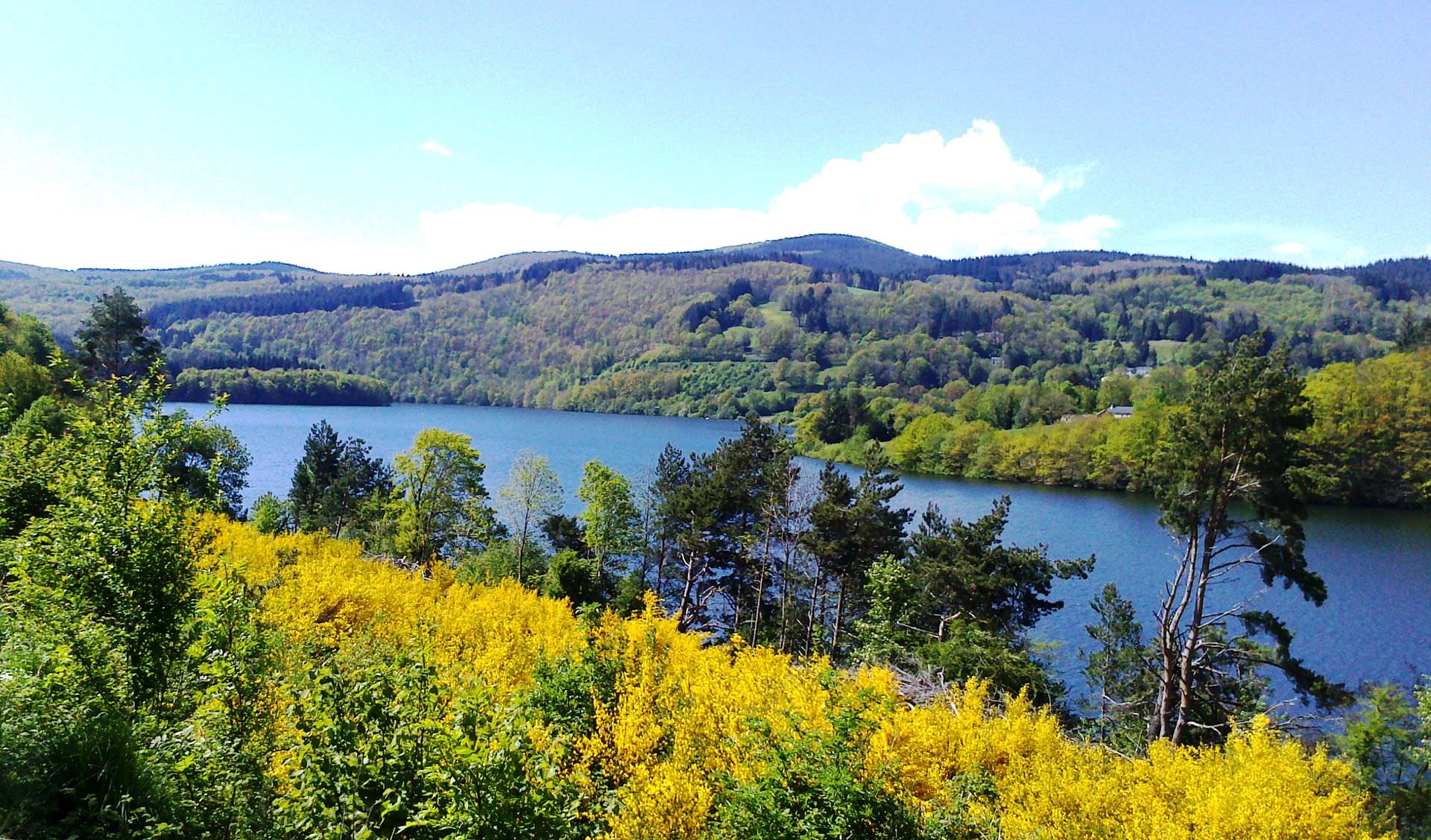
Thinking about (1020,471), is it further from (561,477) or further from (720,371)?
(720,371)

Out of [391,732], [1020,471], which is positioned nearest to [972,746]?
[391,732]

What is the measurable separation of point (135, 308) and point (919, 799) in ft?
161

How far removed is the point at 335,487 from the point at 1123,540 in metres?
52.5

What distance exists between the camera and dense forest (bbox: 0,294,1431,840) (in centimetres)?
665

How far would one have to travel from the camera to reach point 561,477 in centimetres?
7125

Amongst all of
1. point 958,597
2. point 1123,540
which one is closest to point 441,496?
point 958,597

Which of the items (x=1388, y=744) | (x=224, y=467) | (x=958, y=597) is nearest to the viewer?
(x=224, y=467)

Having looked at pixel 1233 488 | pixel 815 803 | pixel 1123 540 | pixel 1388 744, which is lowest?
pixel 1123 540

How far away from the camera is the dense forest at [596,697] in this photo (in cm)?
665

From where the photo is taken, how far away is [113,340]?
A: 4084 centimetres

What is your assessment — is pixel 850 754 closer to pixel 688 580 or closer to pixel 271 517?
pixel 688 580

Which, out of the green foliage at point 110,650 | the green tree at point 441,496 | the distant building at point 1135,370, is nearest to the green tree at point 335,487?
the green tree at point 441,496

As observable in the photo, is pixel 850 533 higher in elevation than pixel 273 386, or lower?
higher

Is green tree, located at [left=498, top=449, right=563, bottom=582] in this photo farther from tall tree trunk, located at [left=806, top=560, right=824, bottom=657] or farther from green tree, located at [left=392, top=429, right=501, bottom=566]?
tall tree trunk, located at [left=806, top=560, right=824, bottom=657]
